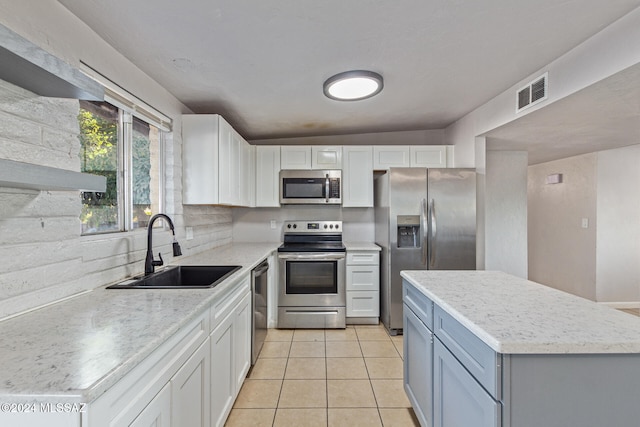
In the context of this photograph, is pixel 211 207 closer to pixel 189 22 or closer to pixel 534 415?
pixel 189 22

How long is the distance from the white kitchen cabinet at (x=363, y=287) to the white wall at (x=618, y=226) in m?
3.18

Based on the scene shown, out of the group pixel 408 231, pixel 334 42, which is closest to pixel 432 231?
pixel 408 231

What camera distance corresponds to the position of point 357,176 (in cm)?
370

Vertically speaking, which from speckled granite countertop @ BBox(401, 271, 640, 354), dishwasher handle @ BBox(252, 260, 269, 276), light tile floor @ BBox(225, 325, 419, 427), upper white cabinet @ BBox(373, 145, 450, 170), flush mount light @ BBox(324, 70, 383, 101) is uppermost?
flush mount light @ BBox(324, 70, 383, 101)

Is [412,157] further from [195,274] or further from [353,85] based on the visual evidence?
[195,274]

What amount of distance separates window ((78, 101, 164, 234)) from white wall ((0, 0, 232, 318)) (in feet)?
0.51

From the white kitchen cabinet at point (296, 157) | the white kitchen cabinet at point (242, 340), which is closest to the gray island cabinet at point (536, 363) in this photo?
the white kitchen cabinet at point (242, 340)

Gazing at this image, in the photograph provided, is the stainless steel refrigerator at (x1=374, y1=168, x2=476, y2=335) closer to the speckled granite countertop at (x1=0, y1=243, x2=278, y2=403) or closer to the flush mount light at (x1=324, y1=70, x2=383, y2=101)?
the flush mount light at (x1=324, y1=70, x2=383, y2=101)

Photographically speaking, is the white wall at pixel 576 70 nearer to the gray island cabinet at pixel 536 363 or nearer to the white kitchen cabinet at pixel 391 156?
the white kitchen cabinet at pixel 391 156

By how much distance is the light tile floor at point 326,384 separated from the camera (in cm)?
193

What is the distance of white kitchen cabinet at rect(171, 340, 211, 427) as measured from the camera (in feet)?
3.82

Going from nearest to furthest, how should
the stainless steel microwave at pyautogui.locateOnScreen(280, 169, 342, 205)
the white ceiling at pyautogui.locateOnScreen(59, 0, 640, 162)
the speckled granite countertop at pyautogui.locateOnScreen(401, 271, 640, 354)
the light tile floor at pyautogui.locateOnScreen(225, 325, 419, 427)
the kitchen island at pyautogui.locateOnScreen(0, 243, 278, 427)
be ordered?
the kitchen island at pyautogui.locateOnScreen(0, 243, 278, 427) → the speckled granite countertop at pyautogui.locateOnScreen(401, 271, 640, 354) → the white ceiling at pyautogui.locateOnScreen(59, 0, 640, 162) → the light tile floor at pyautogui.locateOnScreen(225, 325, 419, 427) → the stainless steel microwave at pyautogui.locateOnScreen(280, 169, 342, 205)

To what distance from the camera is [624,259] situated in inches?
160

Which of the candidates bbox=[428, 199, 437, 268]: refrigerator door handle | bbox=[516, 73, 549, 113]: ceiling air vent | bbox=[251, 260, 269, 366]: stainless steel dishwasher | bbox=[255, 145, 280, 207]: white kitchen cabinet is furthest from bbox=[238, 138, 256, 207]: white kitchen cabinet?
bbox=[516, 73, 549, 113]: ceiling air vent
